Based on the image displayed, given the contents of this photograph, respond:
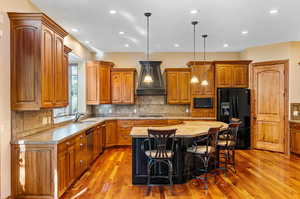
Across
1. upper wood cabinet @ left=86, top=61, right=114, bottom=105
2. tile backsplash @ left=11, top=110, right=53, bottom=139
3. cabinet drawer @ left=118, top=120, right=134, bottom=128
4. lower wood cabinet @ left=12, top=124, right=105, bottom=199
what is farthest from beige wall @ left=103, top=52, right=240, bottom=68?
lower wood cabinet @ left=12, top=124, right=105, bottom=199

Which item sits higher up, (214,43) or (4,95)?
(214,43)

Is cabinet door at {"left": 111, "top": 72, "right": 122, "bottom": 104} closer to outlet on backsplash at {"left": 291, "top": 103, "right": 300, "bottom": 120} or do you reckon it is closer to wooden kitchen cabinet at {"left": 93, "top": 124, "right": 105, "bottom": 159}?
wooden kitchen cabinet at {"left": 93, "top": 124, "right": 105, "bottom": 159}

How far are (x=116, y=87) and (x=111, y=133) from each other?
4.91 ft

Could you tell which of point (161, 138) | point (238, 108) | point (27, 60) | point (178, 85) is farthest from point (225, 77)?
point (27, 60)

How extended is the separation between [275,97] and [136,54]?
14.8ft

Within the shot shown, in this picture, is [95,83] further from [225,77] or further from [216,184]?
[216,184]

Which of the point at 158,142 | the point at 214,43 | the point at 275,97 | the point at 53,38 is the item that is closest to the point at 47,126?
the point at 53,38

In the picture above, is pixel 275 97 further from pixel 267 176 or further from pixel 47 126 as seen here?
pixel 47 126

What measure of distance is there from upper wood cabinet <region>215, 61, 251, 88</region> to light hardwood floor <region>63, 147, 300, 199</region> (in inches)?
92.2

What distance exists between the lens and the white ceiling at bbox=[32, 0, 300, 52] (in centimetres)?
364

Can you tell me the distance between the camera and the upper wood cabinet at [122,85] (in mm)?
7035

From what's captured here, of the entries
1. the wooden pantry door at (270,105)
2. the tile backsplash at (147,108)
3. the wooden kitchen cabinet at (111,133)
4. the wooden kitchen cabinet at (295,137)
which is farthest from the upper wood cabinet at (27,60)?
the wooden kitchen cabinet at (295,137)

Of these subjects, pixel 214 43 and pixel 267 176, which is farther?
pixel 214 43

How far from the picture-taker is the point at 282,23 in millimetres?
4586
